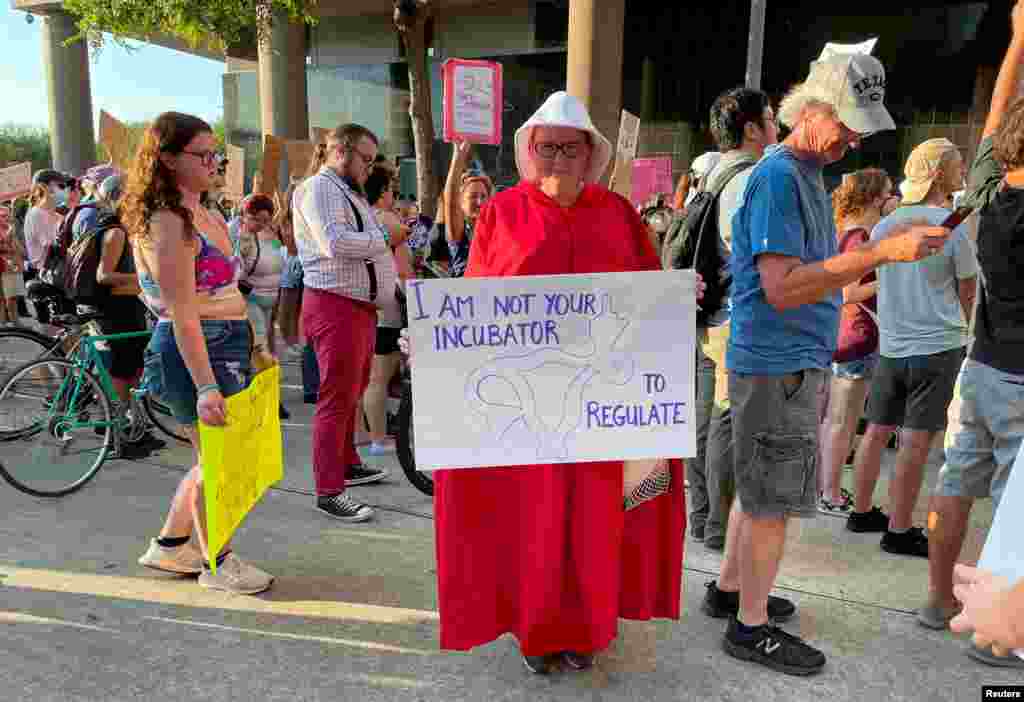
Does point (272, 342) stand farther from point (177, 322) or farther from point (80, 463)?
point (177, 322)

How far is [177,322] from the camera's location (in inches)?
104

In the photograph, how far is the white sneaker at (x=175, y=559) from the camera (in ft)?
10.4

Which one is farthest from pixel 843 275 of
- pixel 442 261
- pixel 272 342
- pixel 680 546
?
pixel 272 342

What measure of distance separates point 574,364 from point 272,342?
215 inches

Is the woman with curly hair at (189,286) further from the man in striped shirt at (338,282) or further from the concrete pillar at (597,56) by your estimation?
the concrete pillar at (597,56)

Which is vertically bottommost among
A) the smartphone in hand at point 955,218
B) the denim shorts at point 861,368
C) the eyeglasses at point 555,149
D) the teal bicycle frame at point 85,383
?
the teal bicycle frame at point 85,383

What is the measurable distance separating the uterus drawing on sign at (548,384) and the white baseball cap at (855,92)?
0.89m

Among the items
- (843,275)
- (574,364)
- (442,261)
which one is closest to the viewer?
(843,275)

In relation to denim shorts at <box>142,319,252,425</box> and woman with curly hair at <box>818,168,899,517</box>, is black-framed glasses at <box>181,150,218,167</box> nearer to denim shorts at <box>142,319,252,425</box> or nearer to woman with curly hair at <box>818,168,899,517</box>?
denim shorts at <box>142,319,252,425</box>

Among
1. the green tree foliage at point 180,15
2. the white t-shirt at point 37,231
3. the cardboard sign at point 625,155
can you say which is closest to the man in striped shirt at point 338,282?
the cardboard sign at point 625,155

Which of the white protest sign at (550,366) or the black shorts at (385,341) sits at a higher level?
the white protest sign at (550,366)

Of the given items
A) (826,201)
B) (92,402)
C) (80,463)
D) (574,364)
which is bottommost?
(80,463)

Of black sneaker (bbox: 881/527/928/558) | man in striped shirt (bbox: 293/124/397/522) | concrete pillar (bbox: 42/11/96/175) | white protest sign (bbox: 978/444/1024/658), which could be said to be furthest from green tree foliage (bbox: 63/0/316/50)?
concrete pillar (bbox: 42/11/96/175)

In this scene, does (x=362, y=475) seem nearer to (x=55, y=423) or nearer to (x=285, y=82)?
(x=55, y=423)
